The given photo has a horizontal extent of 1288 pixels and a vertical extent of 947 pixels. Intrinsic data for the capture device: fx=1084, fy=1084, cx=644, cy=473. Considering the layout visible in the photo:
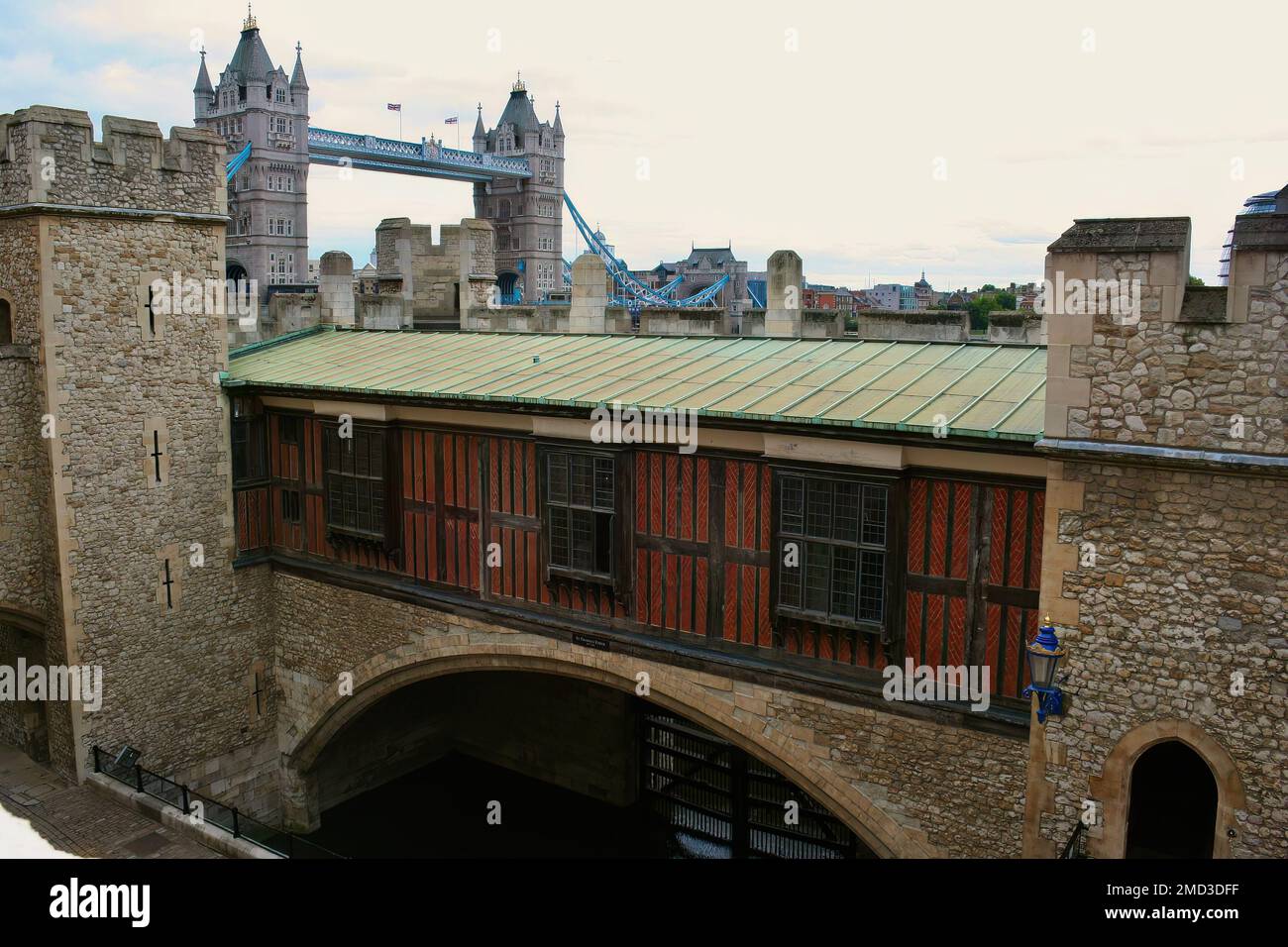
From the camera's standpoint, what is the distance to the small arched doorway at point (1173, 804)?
454 inches

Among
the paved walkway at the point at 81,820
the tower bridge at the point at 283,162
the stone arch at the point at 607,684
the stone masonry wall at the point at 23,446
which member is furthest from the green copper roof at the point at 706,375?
the tower bridge at the point at 283,162

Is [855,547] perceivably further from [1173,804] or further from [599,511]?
[1173,804]

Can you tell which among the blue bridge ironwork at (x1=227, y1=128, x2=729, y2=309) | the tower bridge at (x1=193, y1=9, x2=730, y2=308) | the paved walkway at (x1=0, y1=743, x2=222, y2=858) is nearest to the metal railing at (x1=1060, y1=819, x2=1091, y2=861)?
the paved walkway at (x1=0, y1=743, x2=222, y2=858)

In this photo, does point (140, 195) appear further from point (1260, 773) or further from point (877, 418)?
point (1260, 773)

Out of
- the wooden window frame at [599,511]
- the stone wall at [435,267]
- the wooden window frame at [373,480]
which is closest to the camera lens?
the wooden window frame at [599,511]

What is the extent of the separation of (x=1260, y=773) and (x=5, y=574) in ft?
49.0

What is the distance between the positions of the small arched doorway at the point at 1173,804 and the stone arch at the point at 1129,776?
2469 mm

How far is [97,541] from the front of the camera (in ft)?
48.7

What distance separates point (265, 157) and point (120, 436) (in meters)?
82.1

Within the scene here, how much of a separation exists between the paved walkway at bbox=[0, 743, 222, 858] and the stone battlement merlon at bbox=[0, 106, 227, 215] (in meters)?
7.90

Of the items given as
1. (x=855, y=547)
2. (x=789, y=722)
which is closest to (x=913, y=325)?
(x=855, y=547)

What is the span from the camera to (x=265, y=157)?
89.2m

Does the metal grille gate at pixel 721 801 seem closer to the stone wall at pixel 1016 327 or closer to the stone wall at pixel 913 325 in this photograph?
the stone wall at pixel 913 325

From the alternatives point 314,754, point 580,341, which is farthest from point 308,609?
point 580,341
